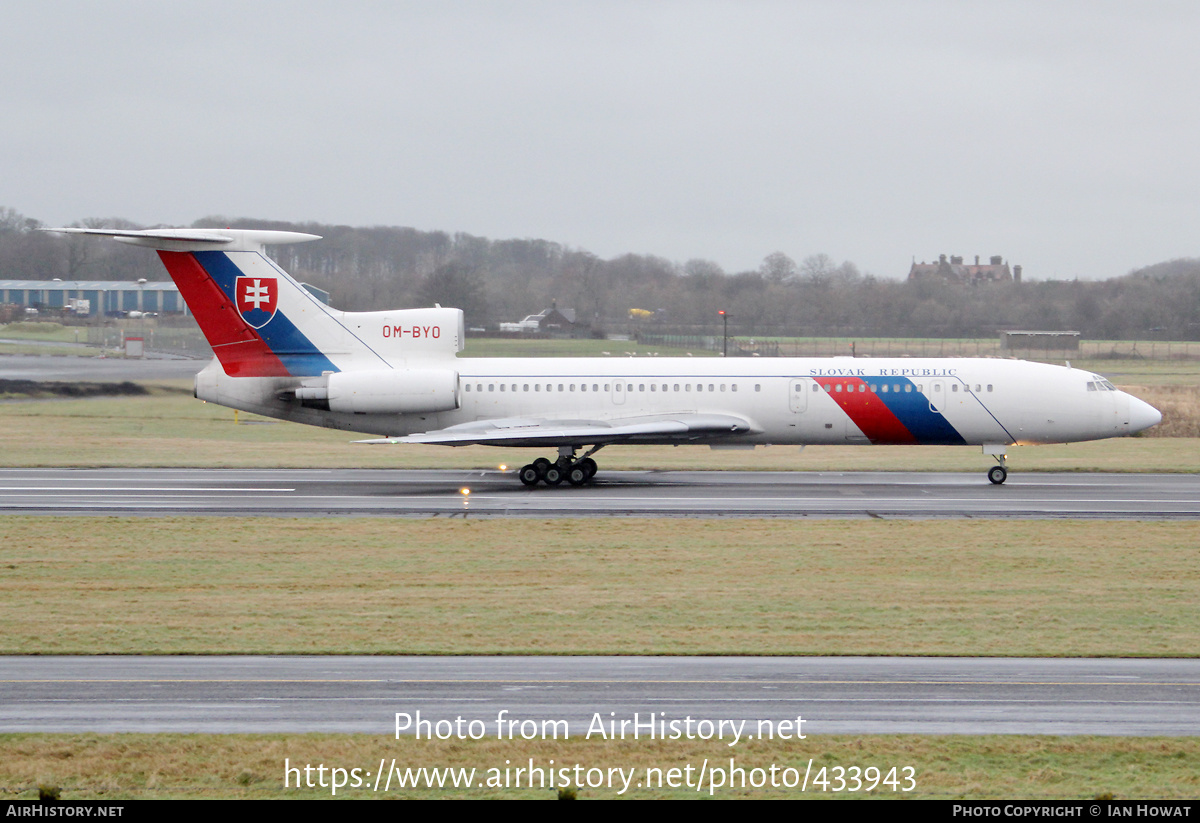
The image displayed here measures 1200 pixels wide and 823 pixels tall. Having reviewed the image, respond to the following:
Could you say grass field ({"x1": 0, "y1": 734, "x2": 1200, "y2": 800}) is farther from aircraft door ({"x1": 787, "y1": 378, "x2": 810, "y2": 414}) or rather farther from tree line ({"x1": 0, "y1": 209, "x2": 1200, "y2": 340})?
tree line ({"x1": 0, "y1": 209, "x2": 1200, "y2": 340})

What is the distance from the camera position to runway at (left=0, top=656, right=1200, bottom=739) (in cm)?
1204

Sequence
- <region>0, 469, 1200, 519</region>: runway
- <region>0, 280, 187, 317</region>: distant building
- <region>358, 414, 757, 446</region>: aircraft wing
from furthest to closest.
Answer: <region>0, 280, 187, 317</region>: distant building → <region>358, 414, 757, 446</region>: aircraft wing → <region>0, 469, 1200, 519</region>: runway

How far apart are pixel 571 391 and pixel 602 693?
20.0 m

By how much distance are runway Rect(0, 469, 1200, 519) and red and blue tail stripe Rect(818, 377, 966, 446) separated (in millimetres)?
1740

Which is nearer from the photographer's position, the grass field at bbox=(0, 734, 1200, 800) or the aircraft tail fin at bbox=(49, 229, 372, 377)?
the grass field at bbox=(0, 734, 1200, 800)

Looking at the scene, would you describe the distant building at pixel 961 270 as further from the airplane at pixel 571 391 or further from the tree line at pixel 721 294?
the airplane at pixel 571 391

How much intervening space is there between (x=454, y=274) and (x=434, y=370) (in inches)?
2415

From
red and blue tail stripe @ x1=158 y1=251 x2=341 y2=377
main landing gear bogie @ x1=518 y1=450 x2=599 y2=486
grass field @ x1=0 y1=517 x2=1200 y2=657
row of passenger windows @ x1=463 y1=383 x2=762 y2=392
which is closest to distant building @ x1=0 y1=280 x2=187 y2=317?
red and blue tail stripe @ x1=158 y1=251 x2=341 y2=377

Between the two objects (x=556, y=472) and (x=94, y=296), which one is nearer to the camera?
(x=556, y=472)

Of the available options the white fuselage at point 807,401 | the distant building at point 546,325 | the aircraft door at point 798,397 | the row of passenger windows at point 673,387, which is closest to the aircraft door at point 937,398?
the white fuselage at point 807,401

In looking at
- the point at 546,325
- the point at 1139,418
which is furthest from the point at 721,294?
the point at 1139,418

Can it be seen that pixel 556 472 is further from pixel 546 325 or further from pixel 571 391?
pixel 546 325

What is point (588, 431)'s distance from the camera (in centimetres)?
3170

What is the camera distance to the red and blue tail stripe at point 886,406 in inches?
1266
